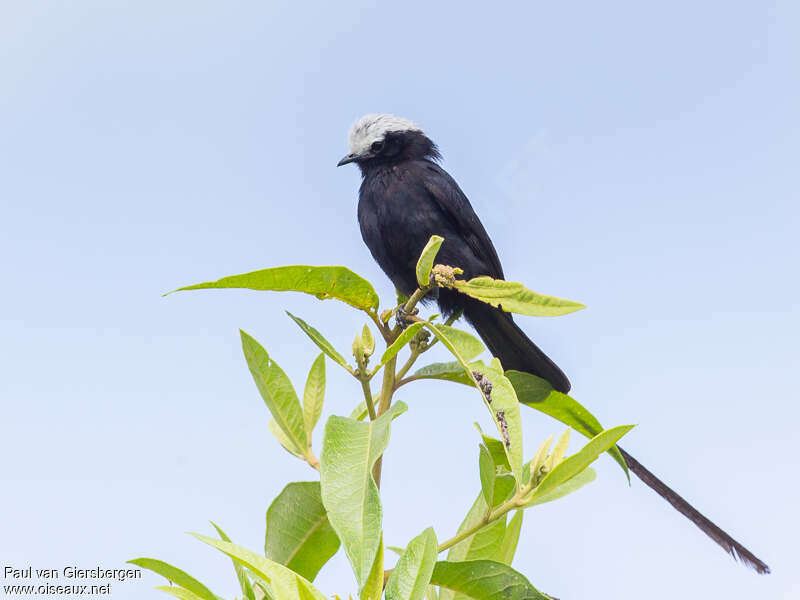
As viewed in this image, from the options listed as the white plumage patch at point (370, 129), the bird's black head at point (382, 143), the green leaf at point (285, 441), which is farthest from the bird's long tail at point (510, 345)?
the green leaf at point (285, 441)

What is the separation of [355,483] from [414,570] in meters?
0.19

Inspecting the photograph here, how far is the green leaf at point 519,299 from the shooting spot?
1.67 meters

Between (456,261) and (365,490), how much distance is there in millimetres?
2393

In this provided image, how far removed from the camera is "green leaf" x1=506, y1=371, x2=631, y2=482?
191 centimetres

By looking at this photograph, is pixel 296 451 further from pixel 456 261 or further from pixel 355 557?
pixel 456 261

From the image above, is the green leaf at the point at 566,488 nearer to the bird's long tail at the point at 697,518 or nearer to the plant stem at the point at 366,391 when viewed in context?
the plant stem at the point at 366,391

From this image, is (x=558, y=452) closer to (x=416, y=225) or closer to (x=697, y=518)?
(x=697, y=518)

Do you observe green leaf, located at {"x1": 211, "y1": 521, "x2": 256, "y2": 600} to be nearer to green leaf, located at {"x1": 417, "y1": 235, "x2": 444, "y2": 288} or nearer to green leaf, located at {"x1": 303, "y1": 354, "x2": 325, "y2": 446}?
green leaf, located at {"x1": 303, "y1": 354, "x2": 325, "y2": 446}

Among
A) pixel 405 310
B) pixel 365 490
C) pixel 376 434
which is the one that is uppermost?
pixel 405 310

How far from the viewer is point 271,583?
1345 mm

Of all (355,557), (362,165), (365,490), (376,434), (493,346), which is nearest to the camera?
(355,557)

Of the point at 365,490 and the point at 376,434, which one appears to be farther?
the point at 376,434

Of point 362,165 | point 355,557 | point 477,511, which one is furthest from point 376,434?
point 362,165

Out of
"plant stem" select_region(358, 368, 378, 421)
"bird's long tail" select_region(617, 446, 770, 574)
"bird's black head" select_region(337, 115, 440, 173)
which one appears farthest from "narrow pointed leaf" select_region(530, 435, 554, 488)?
"bird's black head" select_region(337, 115, 440, 173)
